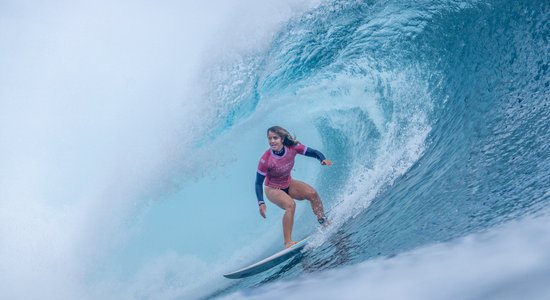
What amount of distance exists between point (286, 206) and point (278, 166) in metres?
0.45

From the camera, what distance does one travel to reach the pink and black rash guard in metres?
4.95

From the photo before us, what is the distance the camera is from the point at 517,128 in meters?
4.86

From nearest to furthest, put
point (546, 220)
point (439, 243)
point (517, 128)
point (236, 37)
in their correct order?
point (546, 220), point (439, 243), point (517, 128), point (236, 37)

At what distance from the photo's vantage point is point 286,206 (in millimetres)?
4988

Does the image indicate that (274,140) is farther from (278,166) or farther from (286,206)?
(286,206)

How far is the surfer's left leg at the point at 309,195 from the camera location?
518cm

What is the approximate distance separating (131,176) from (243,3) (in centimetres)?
377

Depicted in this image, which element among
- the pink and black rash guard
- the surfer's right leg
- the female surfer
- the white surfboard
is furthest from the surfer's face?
the white surfboard

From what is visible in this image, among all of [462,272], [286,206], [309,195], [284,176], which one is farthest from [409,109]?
[462,272]

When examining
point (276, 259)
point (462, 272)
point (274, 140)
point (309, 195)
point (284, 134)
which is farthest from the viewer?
point (309, 195)

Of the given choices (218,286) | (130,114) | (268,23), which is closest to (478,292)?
(218,286)

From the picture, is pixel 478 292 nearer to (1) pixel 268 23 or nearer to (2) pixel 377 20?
(2) pixel 377 20

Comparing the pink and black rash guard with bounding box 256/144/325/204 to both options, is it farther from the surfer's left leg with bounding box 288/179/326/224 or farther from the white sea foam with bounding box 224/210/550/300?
the white sea foam with bounding box 224/210/550/300

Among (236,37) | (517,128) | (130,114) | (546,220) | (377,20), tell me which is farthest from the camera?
(130,114)
